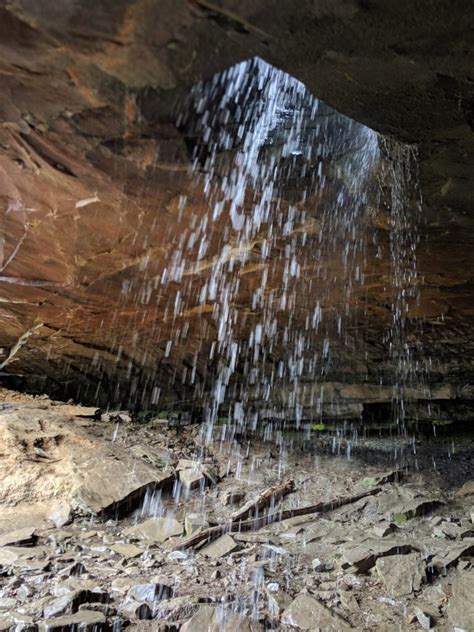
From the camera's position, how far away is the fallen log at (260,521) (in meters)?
5.36

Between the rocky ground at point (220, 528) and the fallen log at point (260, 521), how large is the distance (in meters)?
0.02

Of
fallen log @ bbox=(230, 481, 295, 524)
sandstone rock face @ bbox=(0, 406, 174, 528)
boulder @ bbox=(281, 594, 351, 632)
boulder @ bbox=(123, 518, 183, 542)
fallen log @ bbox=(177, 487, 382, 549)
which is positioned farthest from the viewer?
fallen log @ bbox=(230, 481, 295, 524)

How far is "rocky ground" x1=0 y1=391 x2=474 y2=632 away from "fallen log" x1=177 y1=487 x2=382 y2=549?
2 cm

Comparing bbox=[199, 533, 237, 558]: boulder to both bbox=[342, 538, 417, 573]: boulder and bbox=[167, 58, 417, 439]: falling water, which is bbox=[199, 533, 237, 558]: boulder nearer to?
bbox=[342, 538, 417, 573]: boulder

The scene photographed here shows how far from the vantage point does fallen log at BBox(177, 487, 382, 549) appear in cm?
536

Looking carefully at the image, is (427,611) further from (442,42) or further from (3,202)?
(3,202)

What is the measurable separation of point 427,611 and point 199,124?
14.7 ft

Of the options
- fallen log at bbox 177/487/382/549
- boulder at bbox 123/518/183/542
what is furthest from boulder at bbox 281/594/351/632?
boulder at bbox 123/518/183/542

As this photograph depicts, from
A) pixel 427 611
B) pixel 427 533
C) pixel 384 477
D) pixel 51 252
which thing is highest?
pixel 51 252

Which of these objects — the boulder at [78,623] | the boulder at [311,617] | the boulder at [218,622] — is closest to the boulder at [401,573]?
the boulder at [311,617]

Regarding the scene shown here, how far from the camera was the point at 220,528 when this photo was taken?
5.65m

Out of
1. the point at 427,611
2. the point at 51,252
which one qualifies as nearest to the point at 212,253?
the point at 51,252

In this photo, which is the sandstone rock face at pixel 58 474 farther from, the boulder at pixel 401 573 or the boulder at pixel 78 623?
the boulder at pixel 401 573

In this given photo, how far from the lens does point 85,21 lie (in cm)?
230
